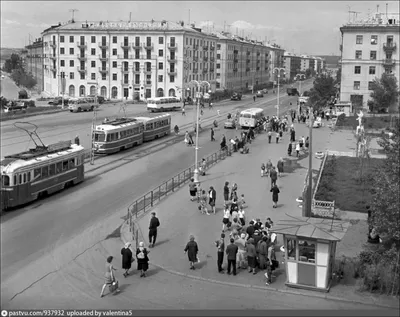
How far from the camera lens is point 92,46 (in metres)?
87.7

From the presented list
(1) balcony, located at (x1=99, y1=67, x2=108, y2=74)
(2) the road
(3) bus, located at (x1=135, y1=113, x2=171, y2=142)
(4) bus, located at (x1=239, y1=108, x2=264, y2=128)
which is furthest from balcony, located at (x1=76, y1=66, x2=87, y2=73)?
(2) the road

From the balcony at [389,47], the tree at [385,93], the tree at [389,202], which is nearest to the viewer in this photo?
the tree at [389,202]

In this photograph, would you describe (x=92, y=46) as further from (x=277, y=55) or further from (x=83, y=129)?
(x=277, y=55)

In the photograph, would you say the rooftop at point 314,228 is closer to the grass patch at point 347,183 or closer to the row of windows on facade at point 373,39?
the grass patch at point 347,183

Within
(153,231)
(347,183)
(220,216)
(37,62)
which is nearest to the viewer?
(153,231)

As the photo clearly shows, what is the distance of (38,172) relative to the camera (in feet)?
75.5

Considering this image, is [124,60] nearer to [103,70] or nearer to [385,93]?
[103,70]

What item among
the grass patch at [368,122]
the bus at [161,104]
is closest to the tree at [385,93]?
the grass patch at [368,122]

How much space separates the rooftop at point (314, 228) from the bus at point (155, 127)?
2835 cm

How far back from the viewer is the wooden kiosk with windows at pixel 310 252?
45.8 feet

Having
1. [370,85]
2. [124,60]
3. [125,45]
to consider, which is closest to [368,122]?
[370,85]

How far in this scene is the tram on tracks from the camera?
21250mm

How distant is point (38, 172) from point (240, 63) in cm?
10227

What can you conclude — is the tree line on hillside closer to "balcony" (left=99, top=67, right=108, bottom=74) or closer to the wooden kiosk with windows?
"balcony" (left=99, top=67, right=108, bottom=74)
